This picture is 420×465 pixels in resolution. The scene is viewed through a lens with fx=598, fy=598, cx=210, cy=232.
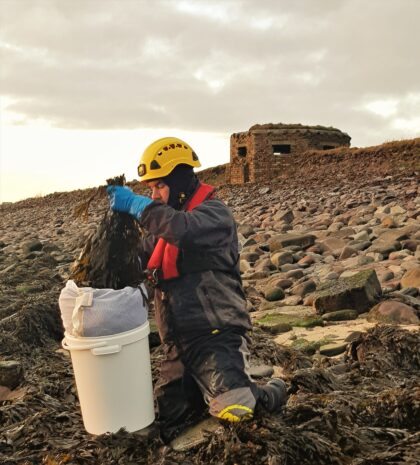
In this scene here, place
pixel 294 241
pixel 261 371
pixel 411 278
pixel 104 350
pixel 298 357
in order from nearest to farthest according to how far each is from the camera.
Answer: pixel 104 350 → pixel 261 371 → pixel 298 357 → pixel 411 278 → pixel 294 241

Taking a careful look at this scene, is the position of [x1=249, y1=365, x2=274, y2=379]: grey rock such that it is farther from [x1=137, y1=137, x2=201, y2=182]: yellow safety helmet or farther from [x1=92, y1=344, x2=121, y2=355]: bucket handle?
[x1=137, y1=137, x2=201, y2=182]: yellow safety helmet

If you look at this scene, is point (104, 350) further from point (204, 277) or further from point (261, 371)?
point (261, 371)

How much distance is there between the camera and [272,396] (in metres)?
3.39

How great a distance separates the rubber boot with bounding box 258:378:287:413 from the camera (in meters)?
3.35

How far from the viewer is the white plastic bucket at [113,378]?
10.4ft

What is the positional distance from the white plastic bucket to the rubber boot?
64 cm

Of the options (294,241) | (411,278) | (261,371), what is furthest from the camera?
(294,241)

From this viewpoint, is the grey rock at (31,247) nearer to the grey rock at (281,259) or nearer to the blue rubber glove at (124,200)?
the grey rock at (281,259)

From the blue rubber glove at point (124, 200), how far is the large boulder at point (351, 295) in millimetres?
3266

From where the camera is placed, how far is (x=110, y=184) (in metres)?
3.57

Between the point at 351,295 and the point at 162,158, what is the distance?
3319 millimetres

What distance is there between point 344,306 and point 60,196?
2430 cm

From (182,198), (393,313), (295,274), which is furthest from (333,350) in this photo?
(295,274)

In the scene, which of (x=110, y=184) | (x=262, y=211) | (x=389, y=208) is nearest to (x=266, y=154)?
(x=262, y=211)
